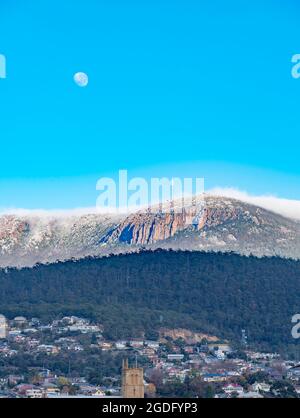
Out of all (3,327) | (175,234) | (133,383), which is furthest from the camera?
(175,234)

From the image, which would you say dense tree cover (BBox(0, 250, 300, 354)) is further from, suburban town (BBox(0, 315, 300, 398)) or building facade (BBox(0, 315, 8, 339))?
building facade (BBox(0, 315, 8, 339))

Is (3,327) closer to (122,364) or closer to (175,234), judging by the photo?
(122,364)

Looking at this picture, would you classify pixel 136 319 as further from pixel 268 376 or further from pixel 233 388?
pixel 233 388

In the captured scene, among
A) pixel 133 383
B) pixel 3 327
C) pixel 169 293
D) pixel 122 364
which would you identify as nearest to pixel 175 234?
pixel 169 293

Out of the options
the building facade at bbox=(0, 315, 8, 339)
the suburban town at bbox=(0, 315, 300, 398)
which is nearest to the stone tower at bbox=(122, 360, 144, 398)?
the suburban town at bbox=(0, 315, 300, 398)

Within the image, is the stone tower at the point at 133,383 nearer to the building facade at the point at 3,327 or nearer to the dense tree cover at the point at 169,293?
the building facade at the point at 3,327

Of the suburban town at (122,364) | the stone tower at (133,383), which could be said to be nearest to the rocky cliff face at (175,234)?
the suburban town at (122,364)
